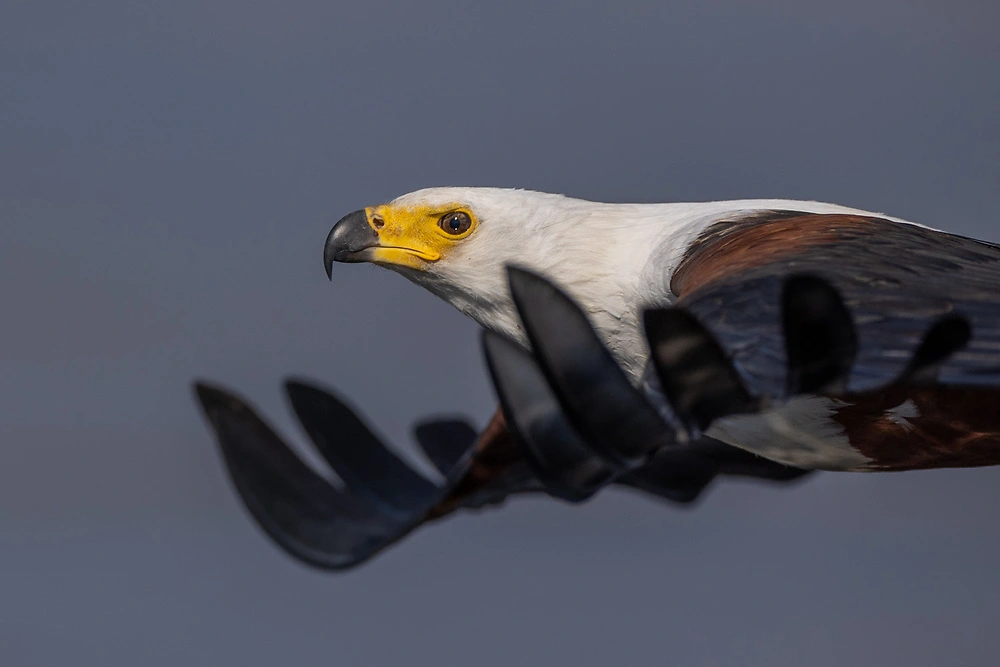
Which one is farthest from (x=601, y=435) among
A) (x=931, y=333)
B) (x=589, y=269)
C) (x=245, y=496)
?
(x=589, y=269)

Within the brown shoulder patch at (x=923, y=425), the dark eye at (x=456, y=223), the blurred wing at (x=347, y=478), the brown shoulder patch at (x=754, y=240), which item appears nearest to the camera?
the blurred wing at (x=347, y=478)

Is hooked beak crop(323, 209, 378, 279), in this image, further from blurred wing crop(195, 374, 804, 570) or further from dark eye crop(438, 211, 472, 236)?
blurred wing crop(195, 374, 804, 570)

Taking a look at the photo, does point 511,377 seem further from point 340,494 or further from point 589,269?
point 589,269

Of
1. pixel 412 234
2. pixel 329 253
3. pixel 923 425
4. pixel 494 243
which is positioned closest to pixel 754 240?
pixel 923 425

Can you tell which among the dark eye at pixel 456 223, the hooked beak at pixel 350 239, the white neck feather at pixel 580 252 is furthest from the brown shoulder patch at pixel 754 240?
the hooked beak at pixel 350 239

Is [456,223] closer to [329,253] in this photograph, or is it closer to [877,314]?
[329,253]

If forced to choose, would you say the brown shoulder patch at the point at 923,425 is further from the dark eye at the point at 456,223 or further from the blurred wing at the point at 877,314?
the dark eye at the point at 456,223

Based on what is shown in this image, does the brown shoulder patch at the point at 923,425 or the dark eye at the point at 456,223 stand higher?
the dark eye at the point at 456,223
